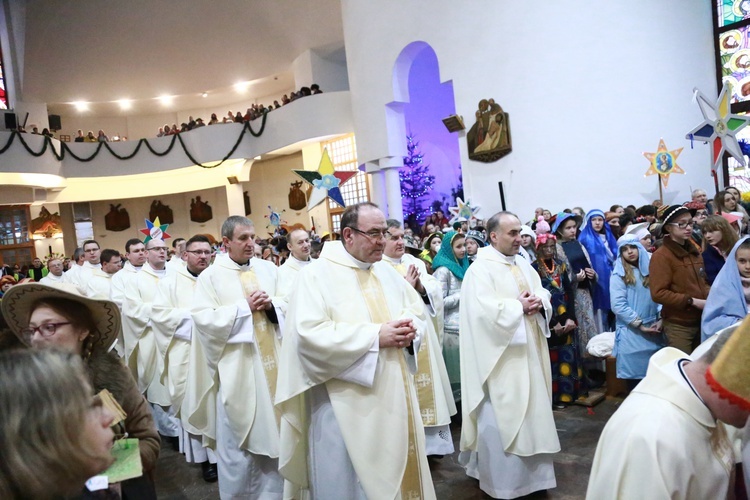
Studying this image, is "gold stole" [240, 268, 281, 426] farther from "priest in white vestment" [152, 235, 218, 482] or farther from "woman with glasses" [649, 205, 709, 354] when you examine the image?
"woman with glasses" [649, 205, 709, 354]

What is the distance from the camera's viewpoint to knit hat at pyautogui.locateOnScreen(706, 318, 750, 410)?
1407mm

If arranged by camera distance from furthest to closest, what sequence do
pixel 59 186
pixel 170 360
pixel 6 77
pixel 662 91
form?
pixel 59 186 → pixel 6 77 → pixel 662 91 → pixel 170 360

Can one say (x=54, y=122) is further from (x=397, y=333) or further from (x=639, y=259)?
(x=397, y=333)

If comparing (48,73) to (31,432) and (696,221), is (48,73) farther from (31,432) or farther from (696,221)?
(31,432)

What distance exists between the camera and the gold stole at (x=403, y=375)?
332cm

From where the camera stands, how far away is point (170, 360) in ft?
19.2

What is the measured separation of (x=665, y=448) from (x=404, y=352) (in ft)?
6.40

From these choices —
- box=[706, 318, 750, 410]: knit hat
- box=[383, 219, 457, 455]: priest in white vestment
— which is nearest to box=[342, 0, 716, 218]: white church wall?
box=[383, 219, 457, 455]: priest in white vestment

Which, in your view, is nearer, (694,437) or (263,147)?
(694,437)

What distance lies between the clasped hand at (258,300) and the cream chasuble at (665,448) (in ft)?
10.3

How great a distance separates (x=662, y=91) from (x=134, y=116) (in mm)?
22711

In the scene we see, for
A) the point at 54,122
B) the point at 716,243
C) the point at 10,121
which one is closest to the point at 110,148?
the point at 54,122

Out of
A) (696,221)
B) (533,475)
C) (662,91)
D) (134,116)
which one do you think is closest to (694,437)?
(533,475)

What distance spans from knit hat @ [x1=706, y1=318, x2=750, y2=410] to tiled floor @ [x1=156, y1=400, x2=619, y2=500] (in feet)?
10.2
